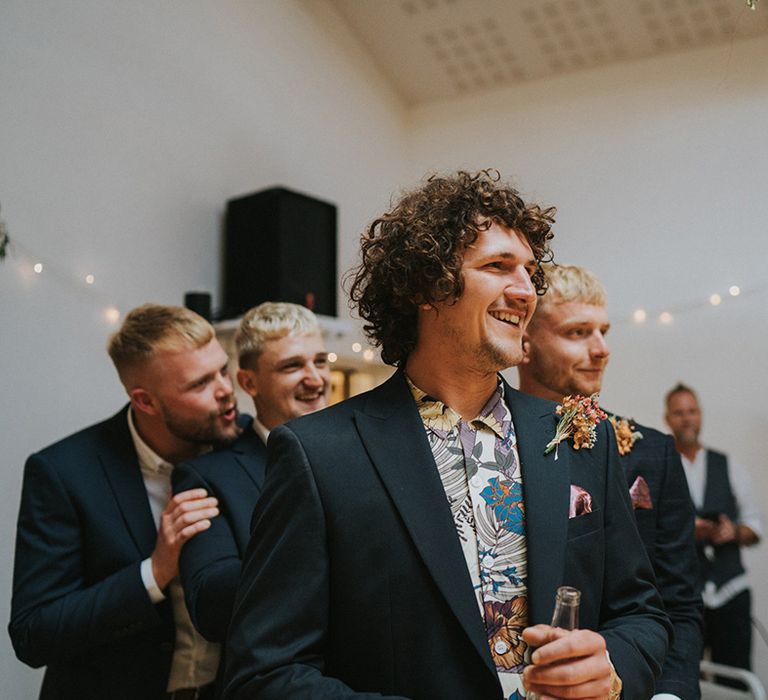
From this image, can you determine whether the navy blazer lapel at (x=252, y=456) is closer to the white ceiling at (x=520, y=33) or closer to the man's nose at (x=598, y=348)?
the man's nose at (x=598, y=348)

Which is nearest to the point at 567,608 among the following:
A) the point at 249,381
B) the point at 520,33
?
the point at 249,381

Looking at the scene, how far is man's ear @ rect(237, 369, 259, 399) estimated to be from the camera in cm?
237

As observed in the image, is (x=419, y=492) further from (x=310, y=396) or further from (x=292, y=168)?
(x=292, y=168)

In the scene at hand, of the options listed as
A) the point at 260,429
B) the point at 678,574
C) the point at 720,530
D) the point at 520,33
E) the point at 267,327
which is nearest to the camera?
the point at 678,574

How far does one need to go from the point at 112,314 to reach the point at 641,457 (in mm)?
2415

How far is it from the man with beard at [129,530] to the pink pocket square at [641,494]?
0.92 meters

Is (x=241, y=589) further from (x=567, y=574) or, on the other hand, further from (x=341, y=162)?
(x=341, y=162)

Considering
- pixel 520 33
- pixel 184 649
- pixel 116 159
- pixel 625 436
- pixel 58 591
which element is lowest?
pixel 184 649

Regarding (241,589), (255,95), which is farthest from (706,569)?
(241,589)

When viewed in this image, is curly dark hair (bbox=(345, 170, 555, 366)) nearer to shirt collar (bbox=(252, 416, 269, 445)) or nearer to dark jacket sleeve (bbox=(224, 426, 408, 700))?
dark jacket sleeve (bbox=(224, 426, 408, 700))

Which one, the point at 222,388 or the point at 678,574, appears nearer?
the point at 678,574

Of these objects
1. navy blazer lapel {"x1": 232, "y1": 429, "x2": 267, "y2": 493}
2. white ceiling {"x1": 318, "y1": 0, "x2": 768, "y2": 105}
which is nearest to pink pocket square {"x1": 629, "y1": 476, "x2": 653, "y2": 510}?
navy blazer lapel {"x1": 232, "y1": 429, "x2": 267, "y2": 493}

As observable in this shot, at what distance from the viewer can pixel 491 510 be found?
1.32 meters

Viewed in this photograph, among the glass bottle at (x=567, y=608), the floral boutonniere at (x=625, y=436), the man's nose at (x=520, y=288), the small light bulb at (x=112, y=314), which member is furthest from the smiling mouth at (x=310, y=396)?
the small light bulb at (x=112, y=314)
